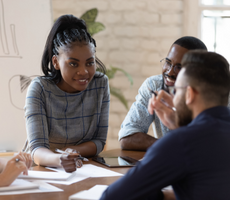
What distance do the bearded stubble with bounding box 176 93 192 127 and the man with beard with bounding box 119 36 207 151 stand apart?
2.59ft

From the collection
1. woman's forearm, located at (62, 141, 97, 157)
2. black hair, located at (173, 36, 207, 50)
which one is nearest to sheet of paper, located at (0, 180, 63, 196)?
woman's forearm, located at (62, 141, 97, 157)

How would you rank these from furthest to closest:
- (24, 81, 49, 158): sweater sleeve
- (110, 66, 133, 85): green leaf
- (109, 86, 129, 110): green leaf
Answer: (109, 86, 129, 110): green leaf
(110, 66, 133, 85): green leaf
(24, 81, 49, 158): sweater sleeve

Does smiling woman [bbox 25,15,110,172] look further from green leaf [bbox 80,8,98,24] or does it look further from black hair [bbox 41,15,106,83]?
green leaf [bbox 80,8,98,24]

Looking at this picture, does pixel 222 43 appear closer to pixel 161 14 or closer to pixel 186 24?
pixel 186 24

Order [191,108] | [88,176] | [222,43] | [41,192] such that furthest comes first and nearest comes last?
[222,43]
[88,176]
[41,192]
[191,108]

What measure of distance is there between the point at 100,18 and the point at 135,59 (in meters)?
0.60

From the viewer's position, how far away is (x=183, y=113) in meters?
0.87

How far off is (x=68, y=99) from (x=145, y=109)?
513 millimetres

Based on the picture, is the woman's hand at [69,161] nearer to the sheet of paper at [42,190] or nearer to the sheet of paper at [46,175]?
the sheet of paper at [46,175]

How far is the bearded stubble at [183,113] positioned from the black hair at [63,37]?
0.84 metres

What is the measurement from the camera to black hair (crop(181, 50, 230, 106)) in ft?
2.67

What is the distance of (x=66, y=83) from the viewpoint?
1680 millimetres

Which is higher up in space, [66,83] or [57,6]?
[57,6]

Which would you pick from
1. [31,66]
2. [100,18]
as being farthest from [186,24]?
[31,66]
